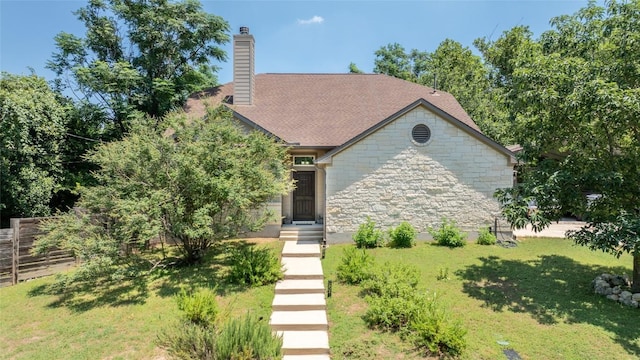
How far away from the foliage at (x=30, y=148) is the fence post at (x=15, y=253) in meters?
4.88

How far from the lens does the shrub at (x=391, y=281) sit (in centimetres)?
719

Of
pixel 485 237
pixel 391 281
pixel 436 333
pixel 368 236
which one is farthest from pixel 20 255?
pixel 485 237

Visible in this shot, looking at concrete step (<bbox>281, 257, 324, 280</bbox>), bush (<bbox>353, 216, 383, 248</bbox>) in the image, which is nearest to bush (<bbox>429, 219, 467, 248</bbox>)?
bush (<bbox>353, 216, 383, 248</bbox>)

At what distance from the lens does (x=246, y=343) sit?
4.91m

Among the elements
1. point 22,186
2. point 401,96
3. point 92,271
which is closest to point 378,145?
point 401,96

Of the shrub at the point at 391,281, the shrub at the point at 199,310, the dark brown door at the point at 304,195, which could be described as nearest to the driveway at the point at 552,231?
the shrub at the point at 391,281

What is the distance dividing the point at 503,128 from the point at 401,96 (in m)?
7.88

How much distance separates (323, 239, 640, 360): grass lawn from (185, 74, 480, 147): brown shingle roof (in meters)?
5.96

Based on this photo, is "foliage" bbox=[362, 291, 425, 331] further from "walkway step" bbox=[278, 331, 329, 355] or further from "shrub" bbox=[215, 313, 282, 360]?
"shrub" bbox=[215, 313, 282, 360]

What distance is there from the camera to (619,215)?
7.14 meters

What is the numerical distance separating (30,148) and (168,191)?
893cm

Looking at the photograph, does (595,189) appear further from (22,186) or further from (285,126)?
(22,186)

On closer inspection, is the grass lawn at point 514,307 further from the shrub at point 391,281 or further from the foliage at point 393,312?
the shrub at point 391,281

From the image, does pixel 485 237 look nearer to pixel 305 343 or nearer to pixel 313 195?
pixel 313 195
